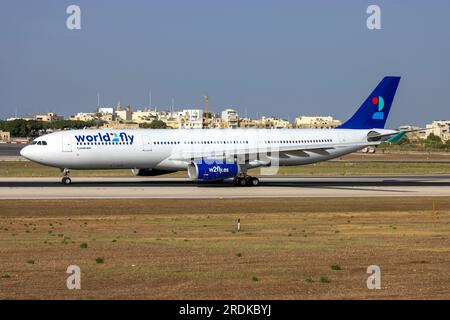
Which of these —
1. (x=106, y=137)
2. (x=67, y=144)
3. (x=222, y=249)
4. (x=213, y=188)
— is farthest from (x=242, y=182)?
(x=222, y=249)

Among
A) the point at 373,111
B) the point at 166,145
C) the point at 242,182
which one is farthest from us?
the point at 373,111

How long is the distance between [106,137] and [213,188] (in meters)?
8.01

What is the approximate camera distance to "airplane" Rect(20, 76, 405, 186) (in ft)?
177

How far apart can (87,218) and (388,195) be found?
65.1ft

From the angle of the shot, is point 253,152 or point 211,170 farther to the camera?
point 253,152

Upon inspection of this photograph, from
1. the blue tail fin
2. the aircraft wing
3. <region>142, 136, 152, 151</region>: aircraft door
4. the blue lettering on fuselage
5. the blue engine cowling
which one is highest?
the blue tail fin

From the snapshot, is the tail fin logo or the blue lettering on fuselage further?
the tail fin logo

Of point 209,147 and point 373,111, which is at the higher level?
point 373,111

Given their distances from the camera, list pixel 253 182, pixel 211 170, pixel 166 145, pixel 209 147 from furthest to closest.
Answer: pixel 209 147 → pixel 253 182 → pixel 166 145 → pixel 211 170

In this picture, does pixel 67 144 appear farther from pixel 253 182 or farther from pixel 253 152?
pixel 253 182

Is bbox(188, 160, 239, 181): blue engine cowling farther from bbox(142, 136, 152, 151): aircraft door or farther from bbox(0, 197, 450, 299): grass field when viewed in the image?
bbox(0, 197, 450, 299): grass field

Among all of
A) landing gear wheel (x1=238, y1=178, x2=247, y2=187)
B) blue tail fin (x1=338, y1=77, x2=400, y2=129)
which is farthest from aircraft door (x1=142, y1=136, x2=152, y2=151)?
blue tail fin (x1=338, y1=77, x2=400, y2=129)

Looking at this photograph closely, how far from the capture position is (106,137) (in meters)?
54.3
